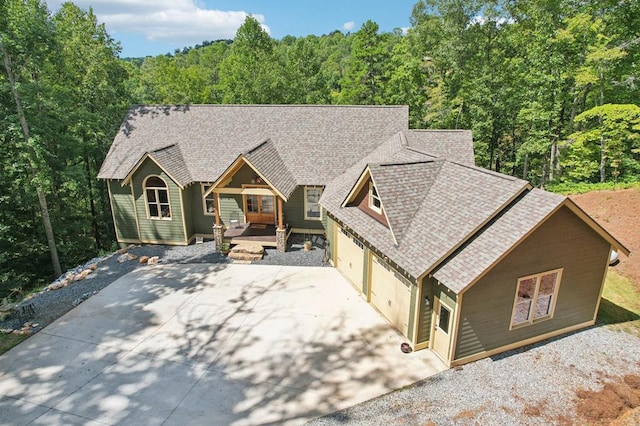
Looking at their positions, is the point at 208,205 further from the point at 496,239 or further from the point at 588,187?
the point at 588,187

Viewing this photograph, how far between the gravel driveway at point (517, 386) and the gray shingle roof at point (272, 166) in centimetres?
1022

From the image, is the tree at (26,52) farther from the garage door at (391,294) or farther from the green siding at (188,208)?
the garage door at (391,294)

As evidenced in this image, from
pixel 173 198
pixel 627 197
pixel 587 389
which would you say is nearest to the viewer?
pixel 587 389

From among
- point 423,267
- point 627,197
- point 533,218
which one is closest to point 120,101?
point 423,267

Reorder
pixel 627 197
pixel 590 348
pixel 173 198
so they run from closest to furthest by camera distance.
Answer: pixel 590 348 → pixel 173 198 → pixel 627 197

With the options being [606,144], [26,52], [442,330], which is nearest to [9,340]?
[26,52]

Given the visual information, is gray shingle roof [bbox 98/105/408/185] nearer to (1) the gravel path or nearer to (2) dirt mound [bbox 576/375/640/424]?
(1) the gravel path

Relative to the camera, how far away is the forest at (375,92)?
18.2 m

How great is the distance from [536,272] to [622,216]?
12.9 metres

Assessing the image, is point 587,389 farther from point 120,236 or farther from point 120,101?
point 120,101

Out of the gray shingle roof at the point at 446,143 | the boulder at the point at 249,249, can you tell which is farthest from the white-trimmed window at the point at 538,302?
the boulder at the point at 249,249

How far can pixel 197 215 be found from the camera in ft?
65.7

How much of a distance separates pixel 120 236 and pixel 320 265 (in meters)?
11.2

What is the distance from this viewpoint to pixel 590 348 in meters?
11.0
